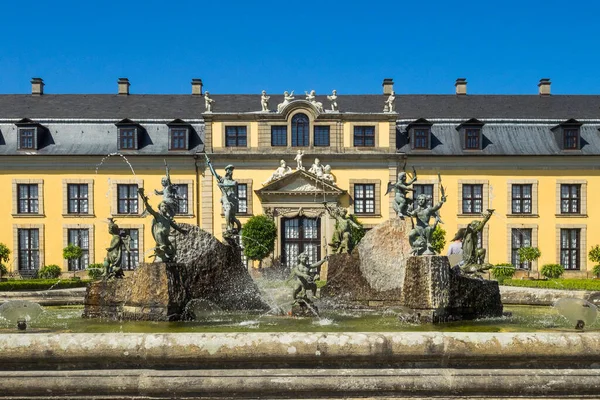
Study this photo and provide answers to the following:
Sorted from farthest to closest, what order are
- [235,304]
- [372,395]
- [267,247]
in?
[267,247], [235,304], [372,395]

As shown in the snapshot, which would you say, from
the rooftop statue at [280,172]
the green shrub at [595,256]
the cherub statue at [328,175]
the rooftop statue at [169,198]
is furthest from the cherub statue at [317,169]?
the rooftop statue at [169,198]

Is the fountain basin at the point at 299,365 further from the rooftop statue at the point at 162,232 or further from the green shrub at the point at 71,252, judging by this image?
the green shrub at the point at 71,252

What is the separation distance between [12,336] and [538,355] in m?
4.97

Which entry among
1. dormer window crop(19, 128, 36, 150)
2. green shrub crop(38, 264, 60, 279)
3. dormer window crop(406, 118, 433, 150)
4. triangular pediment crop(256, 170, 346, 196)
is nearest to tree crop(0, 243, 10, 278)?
green shrub crop(38, 264, 60, 279)

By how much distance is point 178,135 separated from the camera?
41.6 meters

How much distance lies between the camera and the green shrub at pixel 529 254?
3825 centimetres

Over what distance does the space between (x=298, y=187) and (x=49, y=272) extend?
50.2ft

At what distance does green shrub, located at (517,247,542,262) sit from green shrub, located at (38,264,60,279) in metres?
27.0

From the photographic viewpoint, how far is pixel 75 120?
138 ft

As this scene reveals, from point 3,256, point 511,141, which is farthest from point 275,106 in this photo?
point 3,256

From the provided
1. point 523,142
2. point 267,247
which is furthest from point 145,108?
point 523,142

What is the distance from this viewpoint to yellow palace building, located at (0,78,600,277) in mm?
40625

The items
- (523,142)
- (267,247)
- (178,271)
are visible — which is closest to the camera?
(178,271)

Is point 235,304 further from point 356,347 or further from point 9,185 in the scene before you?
point 9,185
